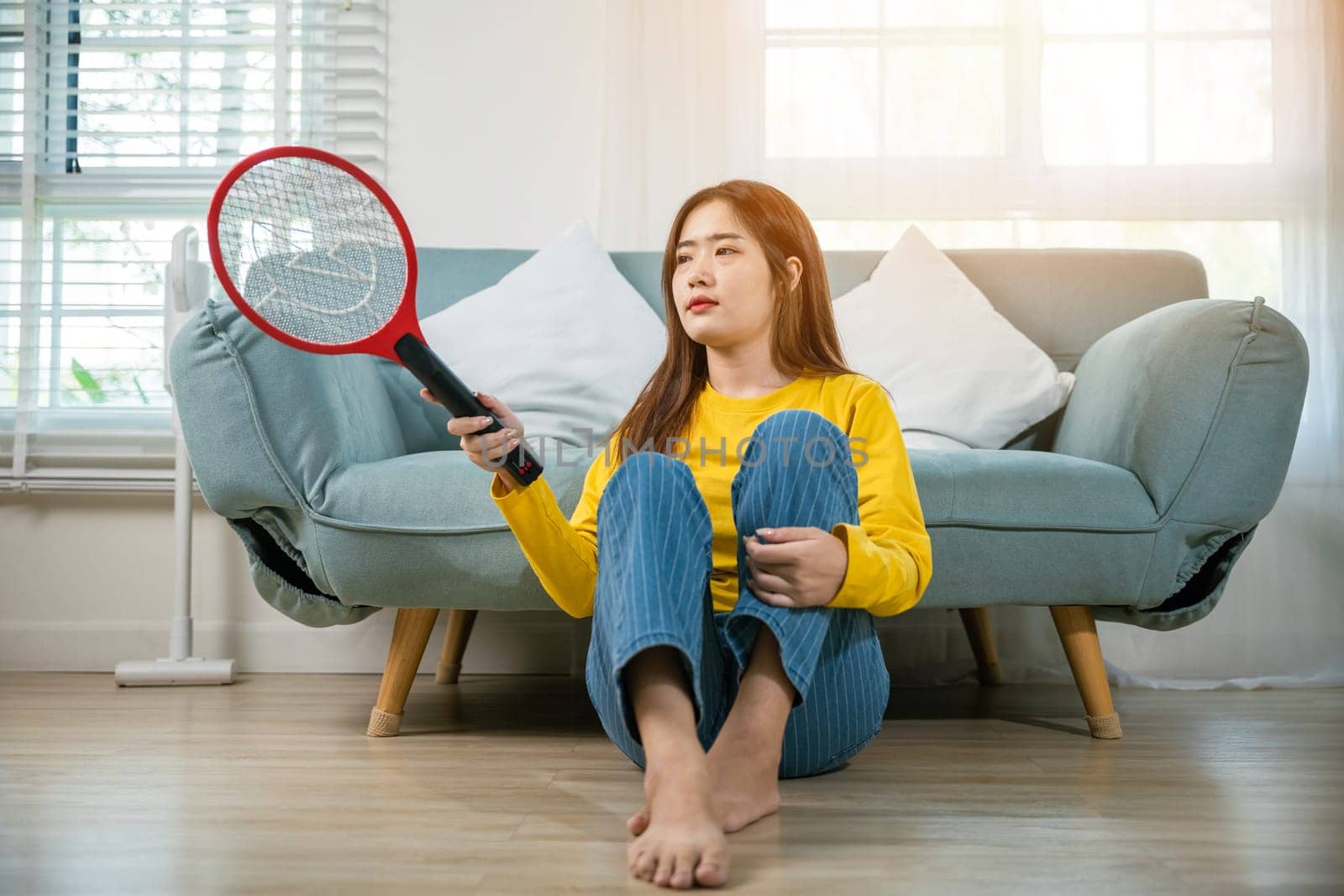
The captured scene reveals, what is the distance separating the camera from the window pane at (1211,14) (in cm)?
238

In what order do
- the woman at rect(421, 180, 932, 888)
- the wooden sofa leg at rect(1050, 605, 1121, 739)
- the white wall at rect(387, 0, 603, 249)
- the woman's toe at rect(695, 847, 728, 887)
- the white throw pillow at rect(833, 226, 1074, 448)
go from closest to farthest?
the woman's toe at rect(695, 847, 728, 887) → the woman at rect(421, 180, 932, 888) → the wooden sofa leg at rect(1050, 605, 1121, 739) → the white throw pillow at rect(833, 226, 1074, 448) → the white wall at rect(387, 0, 603, 249)

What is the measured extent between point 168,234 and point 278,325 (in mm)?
1659

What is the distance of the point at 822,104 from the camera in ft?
7.93

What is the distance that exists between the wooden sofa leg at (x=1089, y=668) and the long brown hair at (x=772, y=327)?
559mm

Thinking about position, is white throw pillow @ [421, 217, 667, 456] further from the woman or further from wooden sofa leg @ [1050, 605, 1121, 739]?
wooden sofa leg @ [1050, 605, 1121, 739]

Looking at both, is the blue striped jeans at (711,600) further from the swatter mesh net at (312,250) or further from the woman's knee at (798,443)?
the swatter mesh net at (312,250)

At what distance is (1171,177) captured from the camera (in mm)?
2363

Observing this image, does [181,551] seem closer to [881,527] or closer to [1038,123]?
[881,527]

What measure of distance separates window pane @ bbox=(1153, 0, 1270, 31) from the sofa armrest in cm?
119

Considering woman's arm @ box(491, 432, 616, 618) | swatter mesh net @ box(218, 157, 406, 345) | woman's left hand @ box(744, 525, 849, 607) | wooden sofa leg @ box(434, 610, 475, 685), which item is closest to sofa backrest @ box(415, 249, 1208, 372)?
wooden sofa leg @ box(434, 610, 475, 685)

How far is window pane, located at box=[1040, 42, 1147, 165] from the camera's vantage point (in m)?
2.38

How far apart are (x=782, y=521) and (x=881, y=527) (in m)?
0.16

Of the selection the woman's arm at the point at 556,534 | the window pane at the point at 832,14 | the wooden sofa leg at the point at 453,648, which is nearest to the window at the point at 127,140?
the wooden sofa leg at the point at 453,648

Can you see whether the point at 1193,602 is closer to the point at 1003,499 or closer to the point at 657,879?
the point at 1003,499
